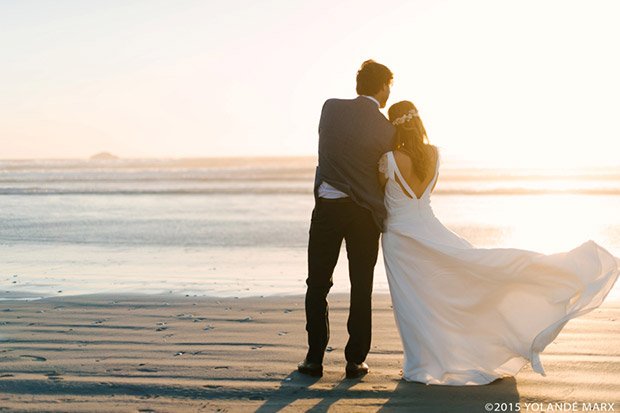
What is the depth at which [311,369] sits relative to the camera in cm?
407

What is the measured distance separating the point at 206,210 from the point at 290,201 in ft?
10.5

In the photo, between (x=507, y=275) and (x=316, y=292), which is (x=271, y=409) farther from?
(x=507, y=275)

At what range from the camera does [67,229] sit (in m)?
12.8

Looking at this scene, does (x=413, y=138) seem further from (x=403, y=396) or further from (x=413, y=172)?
(x=403, y=396)

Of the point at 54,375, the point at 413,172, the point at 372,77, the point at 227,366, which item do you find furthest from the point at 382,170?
the point at 54,375

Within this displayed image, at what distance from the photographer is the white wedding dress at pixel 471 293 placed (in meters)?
3.65

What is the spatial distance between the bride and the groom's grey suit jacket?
0.08 meters

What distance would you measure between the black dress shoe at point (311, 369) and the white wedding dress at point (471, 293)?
55 centimetres

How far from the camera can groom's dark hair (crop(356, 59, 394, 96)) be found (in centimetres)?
412

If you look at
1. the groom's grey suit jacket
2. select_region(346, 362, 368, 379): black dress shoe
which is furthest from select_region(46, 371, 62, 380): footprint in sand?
the groom's grey suit jacket

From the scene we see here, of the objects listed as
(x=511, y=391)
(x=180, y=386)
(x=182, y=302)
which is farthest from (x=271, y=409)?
(x=182, y=302)

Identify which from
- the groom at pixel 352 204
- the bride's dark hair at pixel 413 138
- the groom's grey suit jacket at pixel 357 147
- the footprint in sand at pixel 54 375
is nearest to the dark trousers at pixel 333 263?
the groom at pixel 352 204

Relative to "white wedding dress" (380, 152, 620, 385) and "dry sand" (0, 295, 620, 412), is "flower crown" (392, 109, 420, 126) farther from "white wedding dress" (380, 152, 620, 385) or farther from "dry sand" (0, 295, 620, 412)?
"dry sand" (0, 295, 620, 412)

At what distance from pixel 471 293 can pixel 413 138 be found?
105 cm
